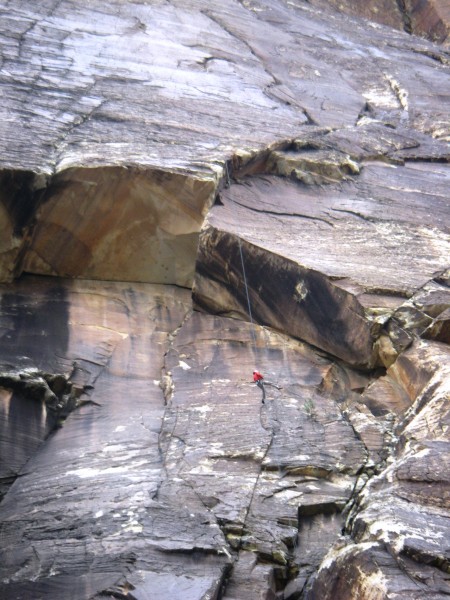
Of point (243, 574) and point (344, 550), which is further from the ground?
point (344, 550)

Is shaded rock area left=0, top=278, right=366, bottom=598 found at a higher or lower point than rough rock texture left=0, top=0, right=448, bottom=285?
lower

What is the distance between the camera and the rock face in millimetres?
4426

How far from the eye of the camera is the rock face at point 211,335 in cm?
443

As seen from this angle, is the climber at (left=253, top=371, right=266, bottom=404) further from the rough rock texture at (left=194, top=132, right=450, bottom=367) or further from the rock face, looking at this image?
the rough rock texture at (left=194, top=132, right=450, bottom=367)

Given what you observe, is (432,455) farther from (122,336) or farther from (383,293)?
(122,336)

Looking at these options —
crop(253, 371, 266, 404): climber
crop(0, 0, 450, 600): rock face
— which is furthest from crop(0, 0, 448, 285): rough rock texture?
crop(253, 371, 266, 404): climber

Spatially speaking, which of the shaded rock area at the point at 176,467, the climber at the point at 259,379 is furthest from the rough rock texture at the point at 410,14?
the climber at the point at 259,379

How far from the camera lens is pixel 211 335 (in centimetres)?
618

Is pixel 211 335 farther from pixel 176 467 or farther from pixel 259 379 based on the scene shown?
pixel 176 467

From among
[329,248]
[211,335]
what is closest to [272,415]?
[211,335]

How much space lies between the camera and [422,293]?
5.98m

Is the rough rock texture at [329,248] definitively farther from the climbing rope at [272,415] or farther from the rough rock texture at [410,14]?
the rough rock texture at [410,14]

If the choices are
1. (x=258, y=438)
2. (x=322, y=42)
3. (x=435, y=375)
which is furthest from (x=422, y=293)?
(x=322, y=42)

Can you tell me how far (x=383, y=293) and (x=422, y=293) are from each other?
10.4 inches
